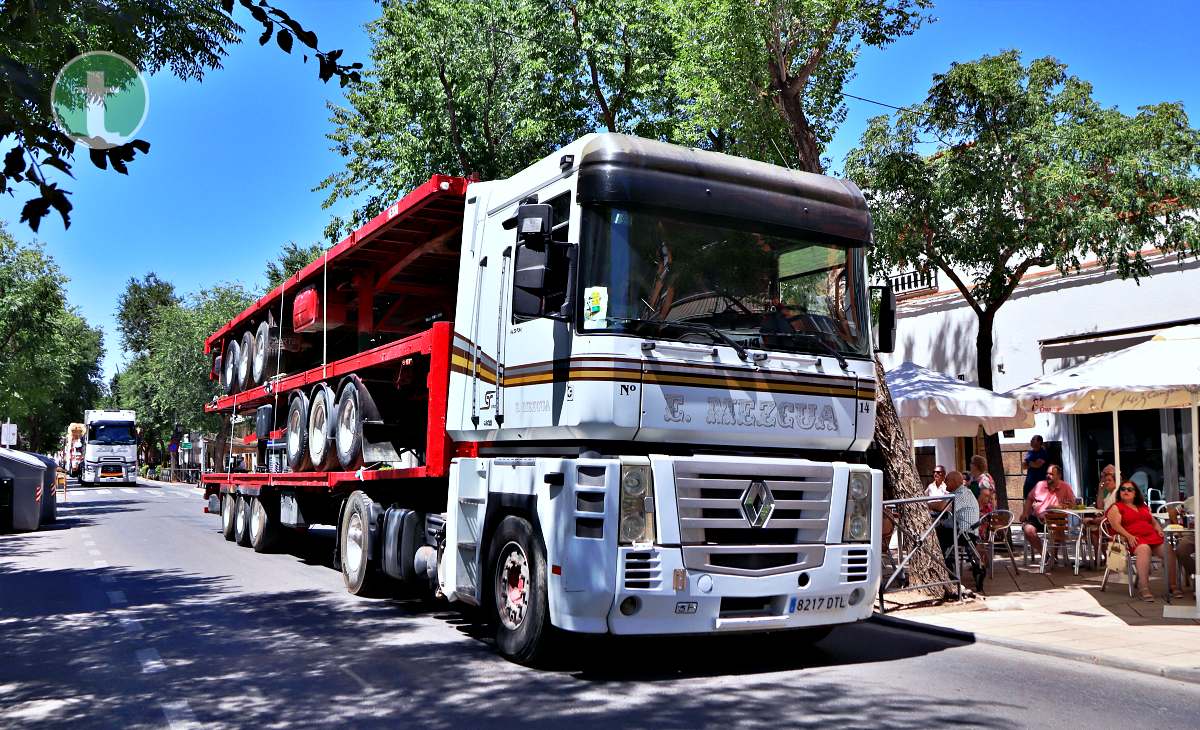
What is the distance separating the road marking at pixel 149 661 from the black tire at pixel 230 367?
877cm

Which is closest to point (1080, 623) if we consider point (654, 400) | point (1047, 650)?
point (1047, 650)

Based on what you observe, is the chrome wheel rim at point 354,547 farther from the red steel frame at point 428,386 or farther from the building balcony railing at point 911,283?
the building balcony railing at point 911,283

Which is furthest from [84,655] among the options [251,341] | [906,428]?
[906,428]

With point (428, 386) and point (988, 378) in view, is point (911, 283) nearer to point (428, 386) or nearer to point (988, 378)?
point (988, 378)

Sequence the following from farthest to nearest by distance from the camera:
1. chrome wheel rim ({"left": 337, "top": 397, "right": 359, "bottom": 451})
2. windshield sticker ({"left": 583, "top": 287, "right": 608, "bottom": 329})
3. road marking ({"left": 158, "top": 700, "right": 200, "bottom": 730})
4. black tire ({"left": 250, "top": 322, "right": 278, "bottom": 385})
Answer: black tire ({"left": 250, "top": 322, "right": 278, "bottom": 385}), chrome wheel rim ({"left": 337, "top": 397, "right": 359, "bottom": 451}), windshield sticker ({"left": 583, "top": 287, "right": 608, "bottom": 329}), road marking ({"left": 158, "top": 700, "right": 200, "bottom": 730})

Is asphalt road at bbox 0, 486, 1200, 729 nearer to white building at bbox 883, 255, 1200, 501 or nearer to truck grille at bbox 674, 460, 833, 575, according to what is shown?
truck grille at bbox 674, 460, 833, 575

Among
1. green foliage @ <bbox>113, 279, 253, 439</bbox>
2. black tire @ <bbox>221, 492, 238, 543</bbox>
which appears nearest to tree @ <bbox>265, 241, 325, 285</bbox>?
green foliage @ <bbox>113, 279, 253, 439</bbox>

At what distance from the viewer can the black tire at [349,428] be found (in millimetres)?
10352

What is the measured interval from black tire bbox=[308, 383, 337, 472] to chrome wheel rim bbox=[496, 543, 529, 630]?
4.17m

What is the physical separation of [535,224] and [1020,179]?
11407mm

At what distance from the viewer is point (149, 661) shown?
7.39 m

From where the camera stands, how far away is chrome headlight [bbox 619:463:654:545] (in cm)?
645

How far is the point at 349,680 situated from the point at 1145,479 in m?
14.8

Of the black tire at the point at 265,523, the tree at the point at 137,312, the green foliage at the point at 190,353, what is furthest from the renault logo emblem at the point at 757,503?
the tree at the point at 137,312
